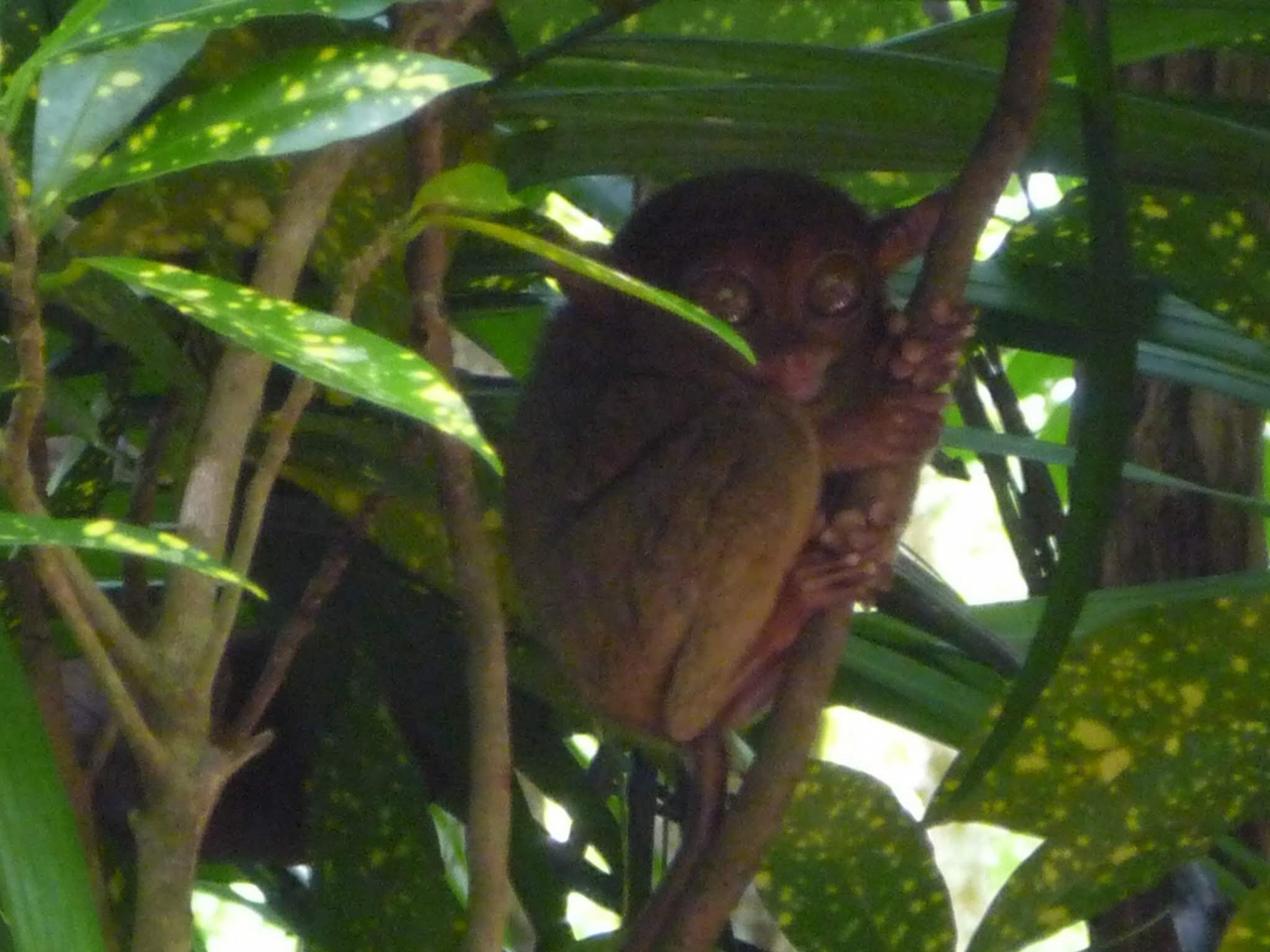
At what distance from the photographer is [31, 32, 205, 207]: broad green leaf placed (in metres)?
0.95

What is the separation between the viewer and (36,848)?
1.09 meters

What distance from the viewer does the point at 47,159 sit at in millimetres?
959

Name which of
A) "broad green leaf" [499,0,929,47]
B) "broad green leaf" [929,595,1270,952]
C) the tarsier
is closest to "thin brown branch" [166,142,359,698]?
the tarsier

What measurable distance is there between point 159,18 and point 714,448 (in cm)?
127

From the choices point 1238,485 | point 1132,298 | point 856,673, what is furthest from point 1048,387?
point 1132,298

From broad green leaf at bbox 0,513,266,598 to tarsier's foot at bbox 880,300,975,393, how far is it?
1.04 meters

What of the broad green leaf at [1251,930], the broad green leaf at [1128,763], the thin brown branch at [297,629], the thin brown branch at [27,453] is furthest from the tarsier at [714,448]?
the thin brown branch at [27,453]

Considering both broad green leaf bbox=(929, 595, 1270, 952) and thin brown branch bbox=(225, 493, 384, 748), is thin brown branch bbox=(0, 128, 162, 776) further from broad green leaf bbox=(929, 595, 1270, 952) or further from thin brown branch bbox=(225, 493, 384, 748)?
broad green leaf bbox=(929, 595, 1270, 952)

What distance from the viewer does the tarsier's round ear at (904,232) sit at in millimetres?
2127

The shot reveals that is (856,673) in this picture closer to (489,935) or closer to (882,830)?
(882,830)

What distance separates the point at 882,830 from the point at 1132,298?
706 millimetres

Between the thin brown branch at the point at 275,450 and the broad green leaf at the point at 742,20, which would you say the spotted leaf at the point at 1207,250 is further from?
the thin brown branch at the point at 275,450

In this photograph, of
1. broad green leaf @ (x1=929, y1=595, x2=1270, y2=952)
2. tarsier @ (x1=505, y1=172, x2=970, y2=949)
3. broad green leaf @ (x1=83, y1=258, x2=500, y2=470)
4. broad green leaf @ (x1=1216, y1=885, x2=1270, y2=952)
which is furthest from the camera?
tarsier @ (x1=505, y1=172, x2=970, y2=949)

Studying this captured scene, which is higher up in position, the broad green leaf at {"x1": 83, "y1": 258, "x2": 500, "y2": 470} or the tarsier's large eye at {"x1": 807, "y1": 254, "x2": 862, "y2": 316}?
the tarsier's large eye at {"x1": 807, "y1": 254, "x2": 862, "y2": 316}
